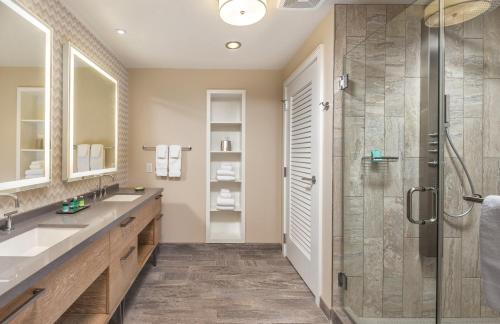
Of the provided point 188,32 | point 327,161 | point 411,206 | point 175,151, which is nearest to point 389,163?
point 411,206

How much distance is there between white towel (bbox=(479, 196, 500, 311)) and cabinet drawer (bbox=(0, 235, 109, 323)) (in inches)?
77.4

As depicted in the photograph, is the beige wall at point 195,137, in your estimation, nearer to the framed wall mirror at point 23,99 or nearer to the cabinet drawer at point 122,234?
the cabinet drawer at point 122,234

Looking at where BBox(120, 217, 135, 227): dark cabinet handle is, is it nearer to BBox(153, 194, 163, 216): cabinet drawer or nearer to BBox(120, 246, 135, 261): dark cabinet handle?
BBox(120, 246, 135, 261): dark cabinet handle

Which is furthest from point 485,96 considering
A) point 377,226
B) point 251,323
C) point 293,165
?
point 251,323

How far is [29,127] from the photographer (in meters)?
1.63

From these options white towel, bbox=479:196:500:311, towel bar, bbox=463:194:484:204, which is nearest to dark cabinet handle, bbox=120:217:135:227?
white towel, bbox=479:196:500:311

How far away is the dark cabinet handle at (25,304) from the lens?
0.84m

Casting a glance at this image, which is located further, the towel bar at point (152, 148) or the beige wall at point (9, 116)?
the towel bar at point (152, 148)

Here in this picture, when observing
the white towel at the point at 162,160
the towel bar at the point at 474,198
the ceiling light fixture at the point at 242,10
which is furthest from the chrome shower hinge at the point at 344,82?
the white towel at the point at 162,160

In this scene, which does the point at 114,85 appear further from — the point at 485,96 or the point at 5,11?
the point at 485,96

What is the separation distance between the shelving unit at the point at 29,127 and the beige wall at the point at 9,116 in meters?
0.03

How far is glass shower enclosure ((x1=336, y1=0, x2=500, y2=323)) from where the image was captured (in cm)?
163

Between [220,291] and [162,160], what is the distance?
5.75ft

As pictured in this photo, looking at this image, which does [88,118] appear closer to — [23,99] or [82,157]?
[82,157]
